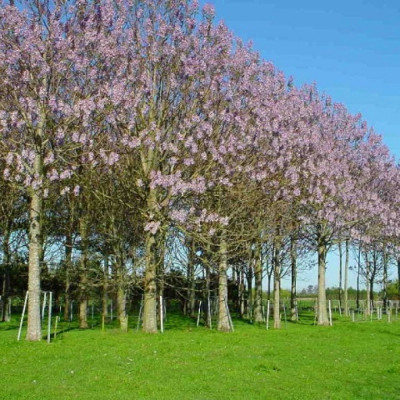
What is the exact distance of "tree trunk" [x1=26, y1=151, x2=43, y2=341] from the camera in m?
23.4

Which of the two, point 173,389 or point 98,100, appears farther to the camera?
point 98,100

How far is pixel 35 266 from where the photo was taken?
79.2 ft

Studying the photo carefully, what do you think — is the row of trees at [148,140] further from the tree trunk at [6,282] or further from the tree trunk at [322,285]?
the tree trunk at [322,285]

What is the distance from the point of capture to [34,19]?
24.2m

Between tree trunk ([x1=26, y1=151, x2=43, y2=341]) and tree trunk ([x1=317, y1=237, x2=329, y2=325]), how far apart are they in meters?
21.6

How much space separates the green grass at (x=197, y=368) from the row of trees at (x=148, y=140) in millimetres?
4441

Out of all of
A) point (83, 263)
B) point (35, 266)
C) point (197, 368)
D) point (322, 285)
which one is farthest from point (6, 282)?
point (197, 368)

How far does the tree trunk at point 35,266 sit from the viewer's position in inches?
922

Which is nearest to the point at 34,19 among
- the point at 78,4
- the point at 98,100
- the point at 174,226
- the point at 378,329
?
the point at 78,4

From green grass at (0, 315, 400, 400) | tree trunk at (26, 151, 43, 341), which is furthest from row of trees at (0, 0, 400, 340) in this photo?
green grass at (0, 315, 400, 400)

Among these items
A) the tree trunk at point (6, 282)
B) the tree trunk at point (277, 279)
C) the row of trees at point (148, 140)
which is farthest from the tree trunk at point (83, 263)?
the tree trunk at point (277, 279)

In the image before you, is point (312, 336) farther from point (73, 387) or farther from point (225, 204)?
point (73, 387)

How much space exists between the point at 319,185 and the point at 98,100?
16041 millimetres

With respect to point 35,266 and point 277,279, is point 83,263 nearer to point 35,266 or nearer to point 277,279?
point 35,266
